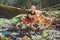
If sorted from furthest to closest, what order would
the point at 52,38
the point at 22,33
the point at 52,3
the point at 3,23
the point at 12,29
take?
the point at 52,3
the point at 3,23
the point at 12,29
the point at 22,33
the point at 52,38

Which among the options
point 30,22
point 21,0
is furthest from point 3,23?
point 21,0

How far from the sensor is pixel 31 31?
14.0 ft

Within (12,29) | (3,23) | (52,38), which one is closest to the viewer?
(52,38)

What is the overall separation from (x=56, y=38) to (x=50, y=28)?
2.17 feet

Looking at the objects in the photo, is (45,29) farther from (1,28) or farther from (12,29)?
(1,28)

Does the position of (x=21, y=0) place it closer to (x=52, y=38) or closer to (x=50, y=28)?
(x=50, y=28)

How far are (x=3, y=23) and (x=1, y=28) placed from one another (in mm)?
473

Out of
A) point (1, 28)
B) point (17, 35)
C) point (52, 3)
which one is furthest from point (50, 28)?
point (52, 3)

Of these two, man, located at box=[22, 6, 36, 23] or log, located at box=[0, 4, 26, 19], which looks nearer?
man, located at box=[22, 6, 36, 23]

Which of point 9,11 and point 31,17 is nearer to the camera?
point 31,17

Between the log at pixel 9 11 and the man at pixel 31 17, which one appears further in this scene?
the log at pixel 9 11

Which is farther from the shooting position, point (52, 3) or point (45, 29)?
point (52, 3)

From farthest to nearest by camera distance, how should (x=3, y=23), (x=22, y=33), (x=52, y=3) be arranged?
1. (x=52, y=3)
2. (x=3, y=23)
3. (x=22, y=33)

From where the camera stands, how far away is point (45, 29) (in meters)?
4.45
